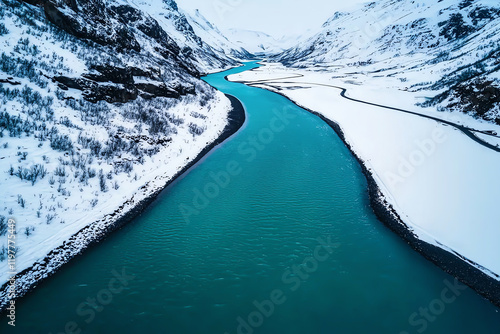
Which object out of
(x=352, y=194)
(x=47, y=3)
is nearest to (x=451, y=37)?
(x=352, y=194)

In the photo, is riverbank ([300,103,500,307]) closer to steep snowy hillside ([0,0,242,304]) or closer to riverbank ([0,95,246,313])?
riverbank ([0,95,246,313])

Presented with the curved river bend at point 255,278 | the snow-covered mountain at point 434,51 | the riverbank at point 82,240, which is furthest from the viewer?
the snow-covered mountain at point 434,51

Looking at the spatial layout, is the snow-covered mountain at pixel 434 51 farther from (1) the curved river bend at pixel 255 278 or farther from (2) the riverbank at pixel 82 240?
(2) the riverbank at pixel 82 240

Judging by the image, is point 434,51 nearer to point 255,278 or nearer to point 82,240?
point 255,278

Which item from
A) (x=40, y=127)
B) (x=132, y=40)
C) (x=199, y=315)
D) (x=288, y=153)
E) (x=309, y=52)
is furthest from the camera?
(x=309, y=52)

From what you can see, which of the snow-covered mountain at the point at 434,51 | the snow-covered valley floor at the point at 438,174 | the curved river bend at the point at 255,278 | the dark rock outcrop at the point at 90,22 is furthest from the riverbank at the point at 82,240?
the snow-covered mountain at the point at 434,51

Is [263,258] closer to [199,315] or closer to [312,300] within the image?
[312,300]
